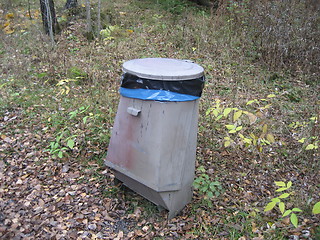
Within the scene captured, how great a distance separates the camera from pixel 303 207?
3.09m

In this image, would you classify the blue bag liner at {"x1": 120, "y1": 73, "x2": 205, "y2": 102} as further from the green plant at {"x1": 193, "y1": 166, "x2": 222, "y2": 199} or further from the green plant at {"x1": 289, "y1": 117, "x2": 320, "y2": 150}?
the green plant at {"x1": 289, "y1": 117, "x2": 320, "y2": 150}

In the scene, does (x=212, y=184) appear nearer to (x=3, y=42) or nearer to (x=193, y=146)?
(x=193, y=146)

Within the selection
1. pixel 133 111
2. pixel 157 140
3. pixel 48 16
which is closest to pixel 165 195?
pixel 157 140

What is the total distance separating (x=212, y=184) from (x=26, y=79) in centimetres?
436

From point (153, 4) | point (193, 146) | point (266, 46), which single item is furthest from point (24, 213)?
point (153, 4)

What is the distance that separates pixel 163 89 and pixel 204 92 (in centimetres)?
301

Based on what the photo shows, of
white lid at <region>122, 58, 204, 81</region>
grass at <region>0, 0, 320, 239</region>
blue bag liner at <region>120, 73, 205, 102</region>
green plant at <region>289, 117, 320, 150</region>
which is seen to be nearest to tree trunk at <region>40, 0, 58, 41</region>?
grass at <region>0, 0, 320, 239</region>

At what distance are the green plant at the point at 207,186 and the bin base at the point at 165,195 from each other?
164 mm

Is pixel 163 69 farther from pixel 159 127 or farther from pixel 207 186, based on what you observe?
pixel 207 186

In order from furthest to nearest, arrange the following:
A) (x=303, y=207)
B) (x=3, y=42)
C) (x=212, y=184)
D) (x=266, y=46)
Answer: (x=3, y=42) < (x=266, y=46) < (x=212, y=184) < (x=303, y=207)

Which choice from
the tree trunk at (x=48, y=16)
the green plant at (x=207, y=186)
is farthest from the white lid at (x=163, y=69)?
the tree trunk at (x=48, y=16)

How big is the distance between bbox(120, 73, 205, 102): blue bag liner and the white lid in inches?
1.5

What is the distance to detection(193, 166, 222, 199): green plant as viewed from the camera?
321 cm

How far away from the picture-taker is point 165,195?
282 centimetres
